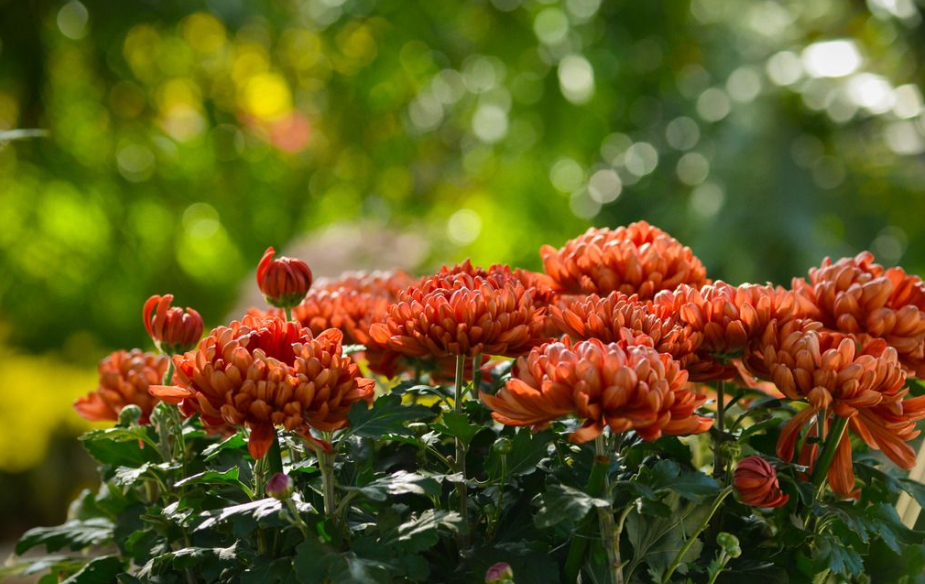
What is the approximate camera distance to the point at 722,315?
21.7 inches

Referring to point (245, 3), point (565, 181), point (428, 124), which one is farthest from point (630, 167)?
point (245, 3)

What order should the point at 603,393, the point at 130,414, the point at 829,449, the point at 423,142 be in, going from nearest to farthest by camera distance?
the point at 603,393, the point at 829,449, the point at 130,414, the point at 423,142

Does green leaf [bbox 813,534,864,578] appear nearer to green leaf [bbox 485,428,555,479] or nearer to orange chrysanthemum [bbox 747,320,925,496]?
orange chrysanthemum [bbox 747,320,925,496]

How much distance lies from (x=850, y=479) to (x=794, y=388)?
0.08 meters

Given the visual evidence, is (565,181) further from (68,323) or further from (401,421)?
(401,421)

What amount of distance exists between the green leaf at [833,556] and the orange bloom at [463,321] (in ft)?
0.64

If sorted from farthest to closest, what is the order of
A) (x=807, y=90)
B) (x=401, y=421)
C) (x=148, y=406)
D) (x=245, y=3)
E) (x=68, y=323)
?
(x=68, y=323)
(x=807, y=90)
(x=245, y=3)
(x=148, y=406)
(x=401, y=421)

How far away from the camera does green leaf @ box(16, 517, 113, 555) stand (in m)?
0.69

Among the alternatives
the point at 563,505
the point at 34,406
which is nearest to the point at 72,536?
the point at 563,505

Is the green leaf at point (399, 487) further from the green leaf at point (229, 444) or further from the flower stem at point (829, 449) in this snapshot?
the flower stem at point (829, 449)

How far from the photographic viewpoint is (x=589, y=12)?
8.58 feet

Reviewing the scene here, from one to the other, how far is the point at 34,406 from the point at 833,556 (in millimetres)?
2569

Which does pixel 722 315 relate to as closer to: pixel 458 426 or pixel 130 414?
pixel 458 426

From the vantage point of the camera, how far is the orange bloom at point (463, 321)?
529 millimetres
